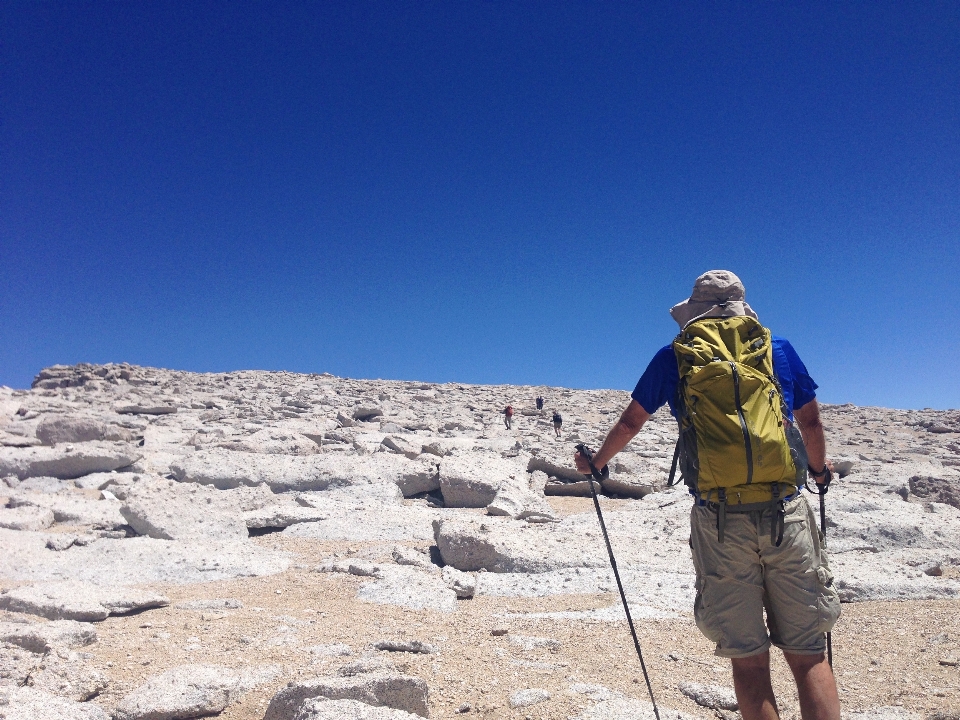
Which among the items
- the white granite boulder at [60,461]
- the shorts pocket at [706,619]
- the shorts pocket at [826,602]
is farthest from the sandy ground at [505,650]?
the white granite boulder at [60,461]

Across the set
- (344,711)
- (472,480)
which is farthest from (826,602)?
(472,480)

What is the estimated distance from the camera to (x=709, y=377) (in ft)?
8.73

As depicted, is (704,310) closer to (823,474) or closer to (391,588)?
(823,474)

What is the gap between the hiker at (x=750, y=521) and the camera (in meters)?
2.62

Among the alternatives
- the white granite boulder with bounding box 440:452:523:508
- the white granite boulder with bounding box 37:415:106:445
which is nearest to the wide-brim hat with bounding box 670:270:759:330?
the white granite boulder with bounding box 440:452:523:508

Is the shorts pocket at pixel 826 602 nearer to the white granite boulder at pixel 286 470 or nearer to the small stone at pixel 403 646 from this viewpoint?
the small stone at pixel 403 646

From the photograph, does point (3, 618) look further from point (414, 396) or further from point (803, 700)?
point (414, 396)

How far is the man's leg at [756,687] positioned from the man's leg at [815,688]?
114 mm

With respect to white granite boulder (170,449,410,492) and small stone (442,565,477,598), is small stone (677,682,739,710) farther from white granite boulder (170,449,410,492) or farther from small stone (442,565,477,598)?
white granite boulder (170,449,410,492)

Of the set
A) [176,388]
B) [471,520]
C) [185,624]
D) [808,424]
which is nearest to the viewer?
[808,424]

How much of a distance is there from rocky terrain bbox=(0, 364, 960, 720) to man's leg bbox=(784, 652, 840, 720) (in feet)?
3.65

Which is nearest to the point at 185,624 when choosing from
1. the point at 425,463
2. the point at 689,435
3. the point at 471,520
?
the point at 471,520

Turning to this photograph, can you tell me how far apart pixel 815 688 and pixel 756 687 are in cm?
22

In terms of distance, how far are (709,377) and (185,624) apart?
14.2 feet
